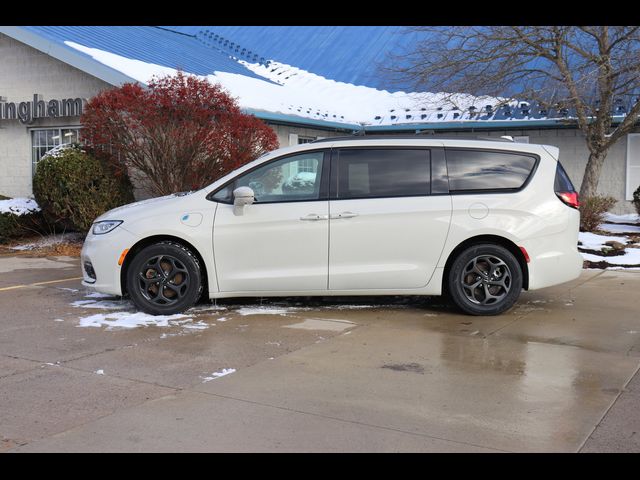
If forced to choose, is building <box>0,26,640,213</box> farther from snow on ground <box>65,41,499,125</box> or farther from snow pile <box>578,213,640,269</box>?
snow pile <box>578,213,640,269</box>

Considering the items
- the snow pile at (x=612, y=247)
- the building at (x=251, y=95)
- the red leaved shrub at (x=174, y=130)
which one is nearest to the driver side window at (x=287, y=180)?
the red leaved shrub at (x=174, y=130)

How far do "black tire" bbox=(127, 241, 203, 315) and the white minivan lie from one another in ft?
0.03

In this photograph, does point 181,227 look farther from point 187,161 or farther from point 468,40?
point 468,40

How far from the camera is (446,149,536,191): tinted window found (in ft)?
23.6

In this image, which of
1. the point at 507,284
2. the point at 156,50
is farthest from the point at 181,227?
the point at 156,50

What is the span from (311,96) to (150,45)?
4333mm

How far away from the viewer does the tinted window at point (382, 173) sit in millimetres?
7164

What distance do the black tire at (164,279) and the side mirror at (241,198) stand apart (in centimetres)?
67

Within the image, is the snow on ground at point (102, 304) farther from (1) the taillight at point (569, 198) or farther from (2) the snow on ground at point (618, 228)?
(2) the snow on ground at point (618, 228)

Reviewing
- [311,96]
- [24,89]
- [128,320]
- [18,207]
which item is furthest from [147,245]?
[311,96]

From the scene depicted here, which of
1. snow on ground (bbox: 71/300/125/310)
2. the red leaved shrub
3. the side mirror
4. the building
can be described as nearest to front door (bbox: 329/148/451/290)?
the side mirror

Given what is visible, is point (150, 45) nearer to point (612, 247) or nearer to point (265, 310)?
point (265, 310)

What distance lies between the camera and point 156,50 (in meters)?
16.3

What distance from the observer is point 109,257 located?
7055 mm
